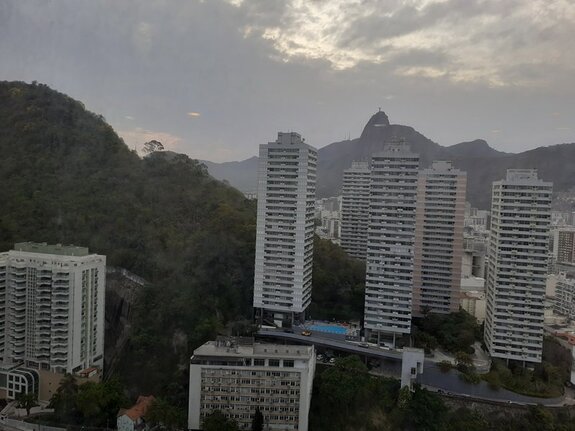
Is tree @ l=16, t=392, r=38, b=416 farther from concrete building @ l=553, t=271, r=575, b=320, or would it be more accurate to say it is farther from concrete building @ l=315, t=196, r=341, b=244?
concrete building @ l=315, t=196, r=341, b=244

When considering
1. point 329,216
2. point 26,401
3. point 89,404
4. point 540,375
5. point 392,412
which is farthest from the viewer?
point 329,216

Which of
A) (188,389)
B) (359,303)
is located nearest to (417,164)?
(359,303)

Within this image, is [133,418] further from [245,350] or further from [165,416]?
[245,350]

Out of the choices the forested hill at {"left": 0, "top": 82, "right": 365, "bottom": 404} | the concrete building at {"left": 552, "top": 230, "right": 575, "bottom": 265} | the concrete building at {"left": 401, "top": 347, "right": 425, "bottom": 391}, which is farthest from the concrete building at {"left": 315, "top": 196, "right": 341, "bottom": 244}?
the concrete building at {"left": 401, "top": 347, "right": 425, "bottom": 391}

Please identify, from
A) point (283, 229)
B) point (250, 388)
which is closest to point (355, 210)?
point (283, 229)

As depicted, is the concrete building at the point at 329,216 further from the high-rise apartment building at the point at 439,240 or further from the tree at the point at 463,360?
the tree at the point at 463,360
